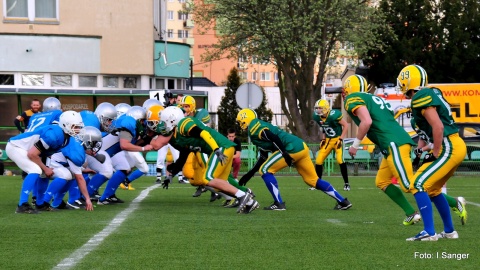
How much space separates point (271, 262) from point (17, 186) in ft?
43.5

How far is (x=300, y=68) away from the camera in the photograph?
4050cm

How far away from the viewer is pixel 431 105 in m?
9.60

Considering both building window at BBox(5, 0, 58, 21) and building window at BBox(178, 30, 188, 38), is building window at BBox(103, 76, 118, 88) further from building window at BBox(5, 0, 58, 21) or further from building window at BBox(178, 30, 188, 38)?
building window at BBox(178, 30, 188, 38)

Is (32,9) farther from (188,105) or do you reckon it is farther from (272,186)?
(272,186)

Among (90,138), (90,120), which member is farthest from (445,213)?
(90,120)

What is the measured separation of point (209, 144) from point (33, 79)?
2269cm

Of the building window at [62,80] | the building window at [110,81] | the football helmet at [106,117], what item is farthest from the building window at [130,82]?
the football helmet at [106,117]

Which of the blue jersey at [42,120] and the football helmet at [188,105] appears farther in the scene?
the football helmet at [188,105]

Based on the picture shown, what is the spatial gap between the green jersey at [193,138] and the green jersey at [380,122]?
272 cm

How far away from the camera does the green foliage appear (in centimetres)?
4362

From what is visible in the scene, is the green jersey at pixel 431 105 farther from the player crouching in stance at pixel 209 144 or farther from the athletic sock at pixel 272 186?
the athletic sock at pixel 272 186

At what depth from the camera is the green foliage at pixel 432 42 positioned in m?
43.6

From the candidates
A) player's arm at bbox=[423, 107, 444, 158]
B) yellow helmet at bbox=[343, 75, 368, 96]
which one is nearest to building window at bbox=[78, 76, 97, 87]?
yellow helmet at bbox=[343, 75, 368, 96]

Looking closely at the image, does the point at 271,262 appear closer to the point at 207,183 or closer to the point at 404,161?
the point at 404,161
